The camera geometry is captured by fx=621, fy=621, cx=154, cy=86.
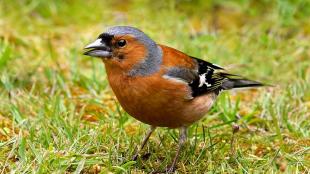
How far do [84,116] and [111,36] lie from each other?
1136 millimetres

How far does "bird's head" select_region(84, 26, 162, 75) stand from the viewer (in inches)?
166

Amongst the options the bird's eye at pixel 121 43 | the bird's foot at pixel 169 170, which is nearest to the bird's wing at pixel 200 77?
the bird's eye at pixel 121 43

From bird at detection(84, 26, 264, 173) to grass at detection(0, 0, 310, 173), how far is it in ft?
0.92

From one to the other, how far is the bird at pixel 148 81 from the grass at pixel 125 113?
279mm

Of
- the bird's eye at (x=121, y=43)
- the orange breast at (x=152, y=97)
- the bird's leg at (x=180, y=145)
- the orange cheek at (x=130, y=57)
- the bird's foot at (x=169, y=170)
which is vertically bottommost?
the bird's foot at (x=169, y=170)

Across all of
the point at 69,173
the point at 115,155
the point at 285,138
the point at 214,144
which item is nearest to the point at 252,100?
the point at 285,138

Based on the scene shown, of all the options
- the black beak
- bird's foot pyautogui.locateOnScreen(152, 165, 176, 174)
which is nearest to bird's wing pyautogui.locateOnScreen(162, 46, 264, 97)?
the black beak

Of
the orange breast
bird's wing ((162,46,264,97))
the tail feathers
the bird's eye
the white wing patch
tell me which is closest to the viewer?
the orange breast

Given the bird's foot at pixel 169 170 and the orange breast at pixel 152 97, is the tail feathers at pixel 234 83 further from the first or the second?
the bird's foot at pixel 169 170

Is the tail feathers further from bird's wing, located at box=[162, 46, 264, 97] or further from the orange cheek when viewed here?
the orange cheek

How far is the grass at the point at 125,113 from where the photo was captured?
4.36 metres

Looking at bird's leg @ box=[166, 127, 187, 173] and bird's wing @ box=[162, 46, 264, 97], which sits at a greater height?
bird's wing @ box=[162, 46, 264, 97]

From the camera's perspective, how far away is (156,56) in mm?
4445

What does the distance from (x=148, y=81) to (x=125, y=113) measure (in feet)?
3.11
